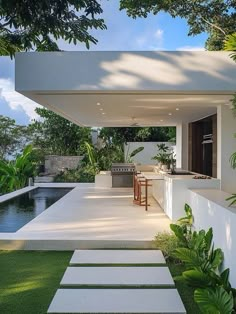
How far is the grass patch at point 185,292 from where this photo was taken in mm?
4883

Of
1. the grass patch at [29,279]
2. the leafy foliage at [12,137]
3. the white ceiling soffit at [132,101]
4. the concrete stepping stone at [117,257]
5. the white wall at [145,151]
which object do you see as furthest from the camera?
the leafy foliage at [12,137]

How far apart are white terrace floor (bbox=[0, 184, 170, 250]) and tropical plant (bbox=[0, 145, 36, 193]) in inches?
194

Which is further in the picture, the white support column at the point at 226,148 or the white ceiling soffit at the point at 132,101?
the white support column at the point at 226,148

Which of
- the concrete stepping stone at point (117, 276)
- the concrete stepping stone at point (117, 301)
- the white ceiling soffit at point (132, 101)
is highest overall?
the white ceiling soffit at point (132, 101)

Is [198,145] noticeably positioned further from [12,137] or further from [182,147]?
[12,137]

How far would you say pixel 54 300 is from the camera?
4914 millimetres

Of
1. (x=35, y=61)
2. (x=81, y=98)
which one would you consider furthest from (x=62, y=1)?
(x=81, y=98)

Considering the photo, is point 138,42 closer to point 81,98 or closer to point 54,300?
point 81,98

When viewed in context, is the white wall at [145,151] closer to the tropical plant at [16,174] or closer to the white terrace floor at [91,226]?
the tropical plant at [16,174]

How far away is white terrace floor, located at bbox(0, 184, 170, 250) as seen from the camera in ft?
25.0

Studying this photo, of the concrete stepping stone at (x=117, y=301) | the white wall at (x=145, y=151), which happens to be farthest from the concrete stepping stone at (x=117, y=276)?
the white wall at (x=145, y=151)

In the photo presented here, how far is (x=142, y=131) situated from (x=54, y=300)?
2219cm

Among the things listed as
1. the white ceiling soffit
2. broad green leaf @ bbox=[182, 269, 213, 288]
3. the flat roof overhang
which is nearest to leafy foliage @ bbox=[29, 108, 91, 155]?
the white ceiling soffit

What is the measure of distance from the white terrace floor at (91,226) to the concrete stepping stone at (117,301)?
2342 millimetres
